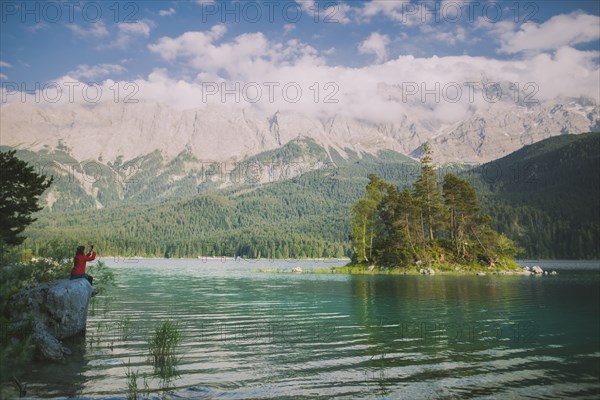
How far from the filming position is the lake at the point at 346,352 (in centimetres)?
1479

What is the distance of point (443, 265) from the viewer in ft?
275

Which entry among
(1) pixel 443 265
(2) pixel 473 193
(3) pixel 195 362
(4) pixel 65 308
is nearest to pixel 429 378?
(3) pixel 195 362

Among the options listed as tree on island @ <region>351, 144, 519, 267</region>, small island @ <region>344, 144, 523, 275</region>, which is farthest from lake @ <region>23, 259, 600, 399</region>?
tree on island @ <region>351, 144, 519, 267</region>

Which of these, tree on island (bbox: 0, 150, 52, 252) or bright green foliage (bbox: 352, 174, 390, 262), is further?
bright green foliage (bbox: 352, 174, 390, 262)

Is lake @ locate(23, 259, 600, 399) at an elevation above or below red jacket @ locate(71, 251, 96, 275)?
below

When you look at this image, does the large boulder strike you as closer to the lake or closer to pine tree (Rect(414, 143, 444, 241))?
the lake

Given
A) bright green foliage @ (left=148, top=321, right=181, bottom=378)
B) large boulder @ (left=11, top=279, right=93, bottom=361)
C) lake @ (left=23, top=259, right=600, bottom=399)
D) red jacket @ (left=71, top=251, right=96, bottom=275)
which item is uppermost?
red jacket @ (left=71, top=251, right=96, bottom=275)

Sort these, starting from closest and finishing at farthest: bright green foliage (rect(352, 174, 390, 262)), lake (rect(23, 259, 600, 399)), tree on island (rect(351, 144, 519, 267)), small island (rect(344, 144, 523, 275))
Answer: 1. lake (rect(23, 259, 600, 399))
2. small island (rect(344, 144, 523, 275))
3. tree on island (rect(351, 144, 519, 267))
4. bright green foliage (rect(352, 174, 390, 262))

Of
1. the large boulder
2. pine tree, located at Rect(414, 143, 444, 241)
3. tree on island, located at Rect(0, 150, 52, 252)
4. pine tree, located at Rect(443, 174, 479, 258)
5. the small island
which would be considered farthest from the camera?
pine tree, located at Rect(414, 143, 444, 241)

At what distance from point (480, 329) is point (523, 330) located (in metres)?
2.35

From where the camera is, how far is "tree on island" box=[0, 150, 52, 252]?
31.7m

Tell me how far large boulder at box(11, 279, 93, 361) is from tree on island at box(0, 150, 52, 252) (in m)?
11.8

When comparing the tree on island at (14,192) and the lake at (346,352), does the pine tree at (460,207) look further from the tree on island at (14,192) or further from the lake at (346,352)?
the tree on island at (14,192)

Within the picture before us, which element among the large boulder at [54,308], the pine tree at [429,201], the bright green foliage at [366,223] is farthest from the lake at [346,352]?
the pine tree at [429,201]
